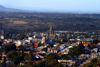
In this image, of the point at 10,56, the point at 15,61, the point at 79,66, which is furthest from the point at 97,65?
the point at 10,56

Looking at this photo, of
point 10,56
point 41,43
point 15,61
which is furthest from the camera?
point 41,43

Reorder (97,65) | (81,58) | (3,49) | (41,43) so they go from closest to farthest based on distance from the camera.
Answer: (97,65)
(81,58)
(3,49)
(41,43)

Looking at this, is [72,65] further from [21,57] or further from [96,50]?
[96,50]

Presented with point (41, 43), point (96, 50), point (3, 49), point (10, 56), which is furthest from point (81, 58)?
point (41, 43)

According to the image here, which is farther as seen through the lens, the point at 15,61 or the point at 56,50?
the point at 56,50

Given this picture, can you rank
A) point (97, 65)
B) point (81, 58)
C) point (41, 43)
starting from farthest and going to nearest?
point (41, 43) < point (81, 58) < point (97, 65)

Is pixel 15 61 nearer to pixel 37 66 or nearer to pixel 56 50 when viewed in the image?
pixel 37 66

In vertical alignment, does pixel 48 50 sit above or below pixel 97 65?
below

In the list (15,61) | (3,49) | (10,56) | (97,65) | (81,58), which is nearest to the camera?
(97,65)

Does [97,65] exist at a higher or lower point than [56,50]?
higher
